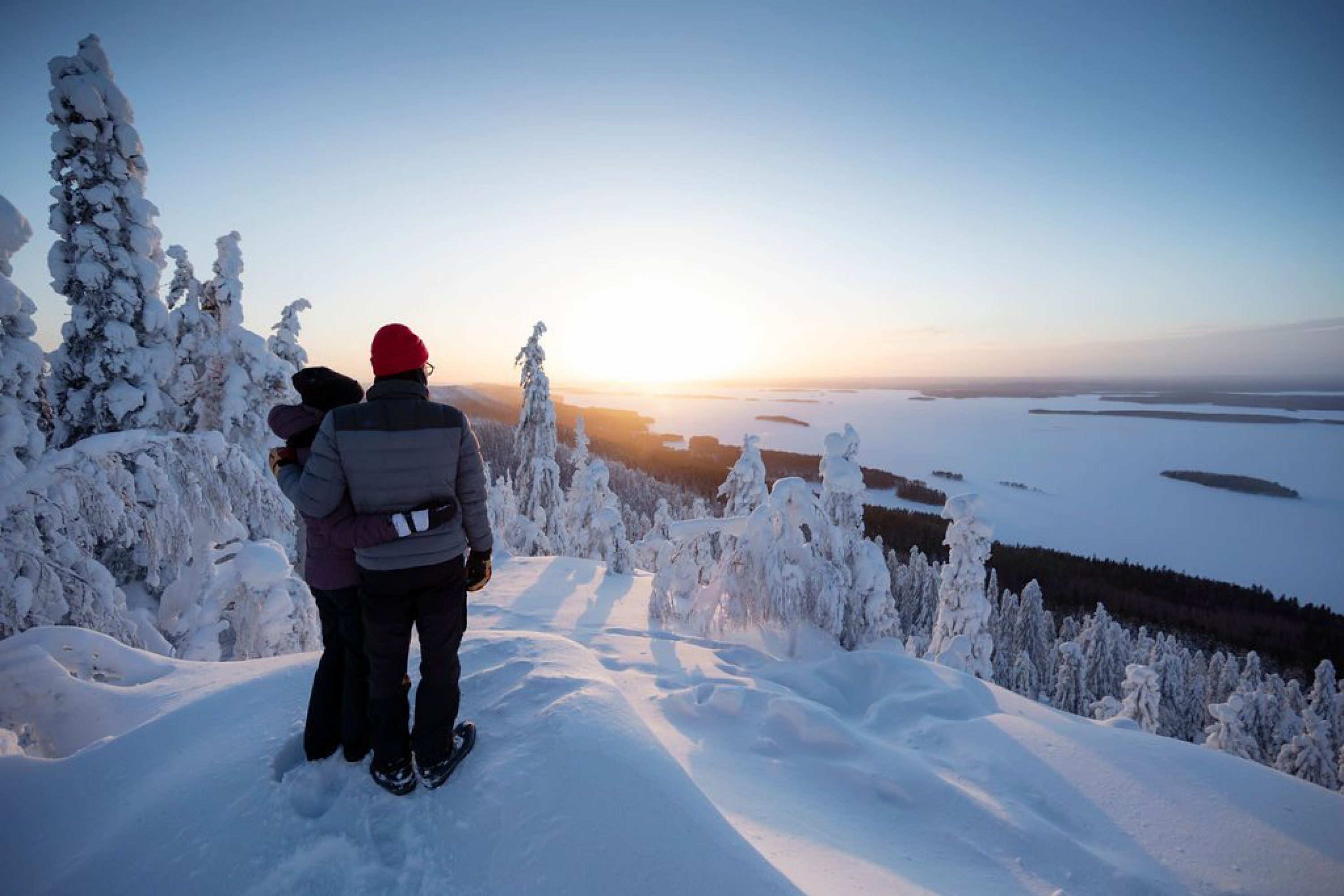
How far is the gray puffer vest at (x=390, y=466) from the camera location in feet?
9.46

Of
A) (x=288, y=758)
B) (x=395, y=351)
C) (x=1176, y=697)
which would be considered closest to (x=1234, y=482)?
(x=1176, y=697)

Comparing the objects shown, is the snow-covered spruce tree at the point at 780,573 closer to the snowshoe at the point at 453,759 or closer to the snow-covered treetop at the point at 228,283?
the snowshoe at the point at 453,759

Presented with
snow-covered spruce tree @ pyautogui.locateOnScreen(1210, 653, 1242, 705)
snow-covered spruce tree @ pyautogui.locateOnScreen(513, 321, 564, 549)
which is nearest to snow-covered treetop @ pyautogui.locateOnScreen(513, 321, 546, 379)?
snow-covered spruce tree @ pyautogui.locateOnScreen(513, 321, 564, 549)

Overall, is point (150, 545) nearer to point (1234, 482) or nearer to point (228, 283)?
point (228, 283)

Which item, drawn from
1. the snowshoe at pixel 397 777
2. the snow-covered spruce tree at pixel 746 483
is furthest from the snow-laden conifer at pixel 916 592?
the snowshoe at pixel 397 777

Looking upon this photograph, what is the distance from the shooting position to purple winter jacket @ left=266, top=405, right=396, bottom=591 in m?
2.87

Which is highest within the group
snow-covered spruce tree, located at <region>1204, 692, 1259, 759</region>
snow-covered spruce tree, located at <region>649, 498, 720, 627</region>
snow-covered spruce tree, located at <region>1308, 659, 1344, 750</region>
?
snow-covered spruce tree, located at <region>649, 498, 720, 627</region>

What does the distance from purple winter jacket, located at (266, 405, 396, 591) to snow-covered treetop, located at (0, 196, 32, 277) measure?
20.1 ft

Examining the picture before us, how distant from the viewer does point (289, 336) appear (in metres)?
13.5

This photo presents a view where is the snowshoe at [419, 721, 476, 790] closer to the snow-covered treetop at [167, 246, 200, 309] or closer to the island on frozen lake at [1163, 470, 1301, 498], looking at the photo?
the snow-covered treetop at [167, 246, 200, 309]

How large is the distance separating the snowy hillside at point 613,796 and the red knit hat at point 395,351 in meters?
2.36

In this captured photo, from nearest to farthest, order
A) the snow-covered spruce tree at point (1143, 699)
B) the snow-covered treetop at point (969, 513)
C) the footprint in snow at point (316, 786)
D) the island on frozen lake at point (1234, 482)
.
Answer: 1. the footprint in snow at point (316, 786)
2. the snow-covered treetop at point (969, 513)
3. the snow-covered spruce tree at point (1143, 699)
4. the island on frozen lake at point (1234, 482)

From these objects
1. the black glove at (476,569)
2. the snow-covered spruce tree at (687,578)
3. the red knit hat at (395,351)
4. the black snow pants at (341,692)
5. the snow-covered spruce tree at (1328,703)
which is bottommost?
the snow-covered spruce tree at (1328,703)

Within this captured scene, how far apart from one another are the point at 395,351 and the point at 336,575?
4.61ft
